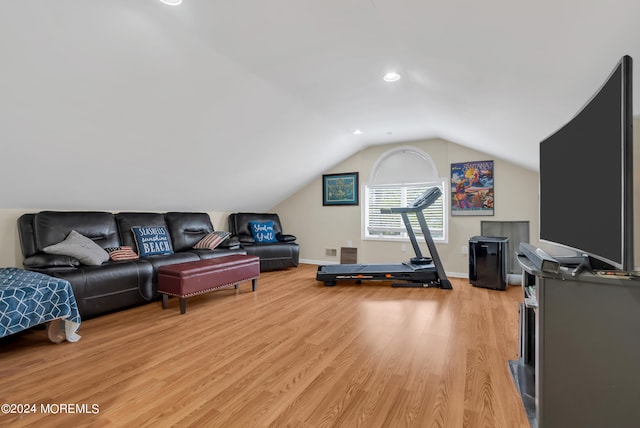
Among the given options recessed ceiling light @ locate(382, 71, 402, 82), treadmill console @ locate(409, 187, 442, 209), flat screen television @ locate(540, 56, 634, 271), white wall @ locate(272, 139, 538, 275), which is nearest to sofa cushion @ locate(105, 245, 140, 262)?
white wall @ locate(272, 139, 538, 275)

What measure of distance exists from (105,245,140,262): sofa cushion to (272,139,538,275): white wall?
3382 millimetres

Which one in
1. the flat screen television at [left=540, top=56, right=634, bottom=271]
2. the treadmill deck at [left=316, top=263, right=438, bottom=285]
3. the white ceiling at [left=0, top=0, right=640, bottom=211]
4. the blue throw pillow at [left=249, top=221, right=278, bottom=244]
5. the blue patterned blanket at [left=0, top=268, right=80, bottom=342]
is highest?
the white ceiling at [left=0, top=0, right=640, bottom=211]

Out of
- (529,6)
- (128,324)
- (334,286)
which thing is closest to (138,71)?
(128,324)

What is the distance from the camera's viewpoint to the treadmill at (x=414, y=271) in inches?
165

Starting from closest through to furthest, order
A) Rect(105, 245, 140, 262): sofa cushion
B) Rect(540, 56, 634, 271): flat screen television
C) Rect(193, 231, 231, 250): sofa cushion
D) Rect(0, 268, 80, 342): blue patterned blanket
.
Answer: Rect(540, 56, 634, 271): flat screen television < Rect(0, 268, 80, 342): blue patterned blanket < Rect(105, 245, 140, 262): sofa cushion < Rect(193, 231, 231, 250): sofa cushion

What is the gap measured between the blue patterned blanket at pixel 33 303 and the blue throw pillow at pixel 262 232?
3317 mm

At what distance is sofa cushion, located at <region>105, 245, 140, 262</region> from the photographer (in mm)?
3525

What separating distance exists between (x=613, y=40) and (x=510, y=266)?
3777 millimetres

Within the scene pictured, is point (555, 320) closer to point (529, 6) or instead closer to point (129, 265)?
point (529, 6)

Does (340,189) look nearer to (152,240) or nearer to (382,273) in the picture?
(382,273)

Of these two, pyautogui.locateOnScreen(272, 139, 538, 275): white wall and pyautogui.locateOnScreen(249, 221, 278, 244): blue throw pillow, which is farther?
pyautogui.locateOnScreen(249, 221, 278, 244): blue throw pillow

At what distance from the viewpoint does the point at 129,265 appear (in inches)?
132

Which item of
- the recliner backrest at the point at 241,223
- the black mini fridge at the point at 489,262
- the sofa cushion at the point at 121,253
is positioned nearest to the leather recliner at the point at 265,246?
the recliner backrest at the point at 241,223

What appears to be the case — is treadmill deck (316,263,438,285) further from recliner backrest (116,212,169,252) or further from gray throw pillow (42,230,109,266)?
gray throw pillow (42,230,109,266)
